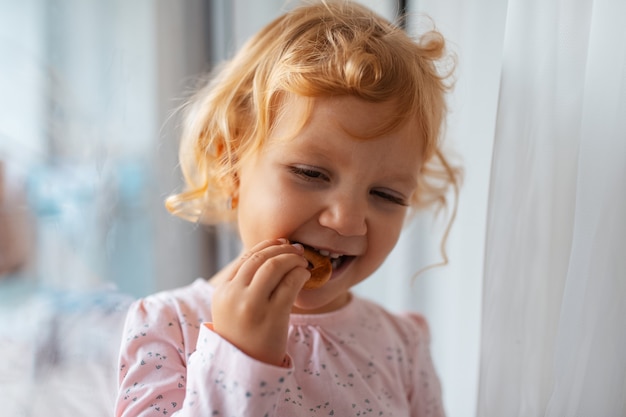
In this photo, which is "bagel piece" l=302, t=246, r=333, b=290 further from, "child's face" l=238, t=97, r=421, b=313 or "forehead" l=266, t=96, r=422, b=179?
"forehead" l=266, t=96, r=422, b=179

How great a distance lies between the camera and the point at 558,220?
0.84 meters

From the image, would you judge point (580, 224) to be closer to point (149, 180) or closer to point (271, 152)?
point (271, 152)

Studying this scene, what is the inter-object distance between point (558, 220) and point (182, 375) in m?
0.53

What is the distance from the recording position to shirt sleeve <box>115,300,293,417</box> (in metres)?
0.72

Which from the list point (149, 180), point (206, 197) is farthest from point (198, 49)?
point (206, 197)

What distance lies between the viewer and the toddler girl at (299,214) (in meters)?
0.75

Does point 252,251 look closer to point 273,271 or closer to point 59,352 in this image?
point 273,271

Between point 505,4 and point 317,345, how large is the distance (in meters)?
0.58

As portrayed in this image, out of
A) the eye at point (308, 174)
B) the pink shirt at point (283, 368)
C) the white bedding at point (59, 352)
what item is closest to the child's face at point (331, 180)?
the eye at point (308, 174)

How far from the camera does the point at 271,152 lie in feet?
2.89

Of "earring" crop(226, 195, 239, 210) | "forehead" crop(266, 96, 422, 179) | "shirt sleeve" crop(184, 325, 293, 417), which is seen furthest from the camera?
"earring" crop(226, 195, 239, 210)

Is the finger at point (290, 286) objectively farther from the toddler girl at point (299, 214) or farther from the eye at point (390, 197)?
the eye at point (390, 197)

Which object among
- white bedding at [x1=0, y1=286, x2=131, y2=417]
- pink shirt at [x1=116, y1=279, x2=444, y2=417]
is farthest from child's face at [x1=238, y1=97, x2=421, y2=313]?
white bedding at [x1=0, y1=286, x2=131, y2=417]

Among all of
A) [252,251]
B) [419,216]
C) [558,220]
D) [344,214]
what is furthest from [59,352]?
[558,220]
